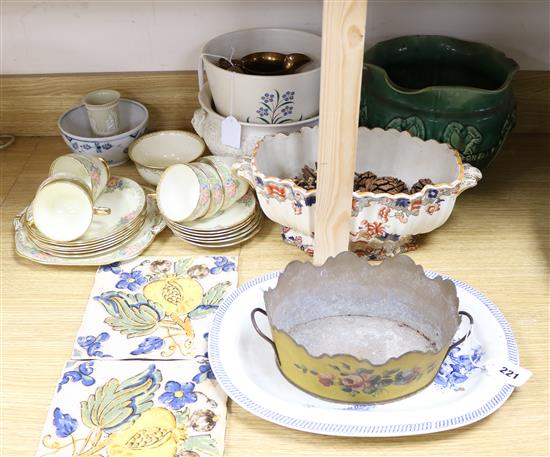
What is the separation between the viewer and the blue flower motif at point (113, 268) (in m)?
0.98

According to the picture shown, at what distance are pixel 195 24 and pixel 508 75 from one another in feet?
1.60

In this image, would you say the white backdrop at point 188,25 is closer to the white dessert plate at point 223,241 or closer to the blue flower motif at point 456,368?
the white dessert plate at point 223,241

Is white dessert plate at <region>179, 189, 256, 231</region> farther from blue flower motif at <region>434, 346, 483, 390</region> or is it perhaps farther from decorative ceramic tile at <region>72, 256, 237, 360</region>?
blue flower motif at <region>434, 346, 483, 390</region>

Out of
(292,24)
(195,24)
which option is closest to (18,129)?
(195,24)

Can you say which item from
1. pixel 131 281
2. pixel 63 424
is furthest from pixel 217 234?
pixel 63 424

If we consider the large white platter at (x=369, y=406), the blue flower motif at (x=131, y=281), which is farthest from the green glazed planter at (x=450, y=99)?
the blue flower motif at (x=131, y=281)

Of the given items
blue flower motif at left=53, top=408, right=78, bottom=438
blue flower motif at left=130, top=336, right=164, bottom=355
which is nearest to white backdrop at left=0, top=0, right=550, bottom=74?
blue flower motif at left=130, top=336, right=164, bottom=355

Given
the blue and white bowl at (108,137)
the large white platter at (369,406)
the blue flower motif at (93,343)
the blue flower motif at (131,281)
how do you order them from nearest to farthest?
1. the large white platter at (369,406)
2. the blue flower motif at (93,343)
3. the blue flower motif at (131,281)
4. the blue and white bowl at (108,137)

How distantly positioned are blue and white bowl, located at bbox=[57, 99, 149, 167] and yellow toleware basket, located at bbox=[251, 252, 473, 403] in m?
0.46

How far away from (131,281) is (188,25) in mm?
449

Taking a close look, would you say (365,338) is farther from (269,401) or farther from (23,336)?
(23,336)

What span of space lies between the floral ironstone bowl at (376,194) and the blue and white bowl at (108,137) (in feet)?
0.90

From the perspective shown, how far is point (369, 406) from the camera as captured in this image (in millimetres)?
746

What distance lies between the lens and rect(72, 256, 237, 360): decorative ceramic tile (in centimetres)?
86
